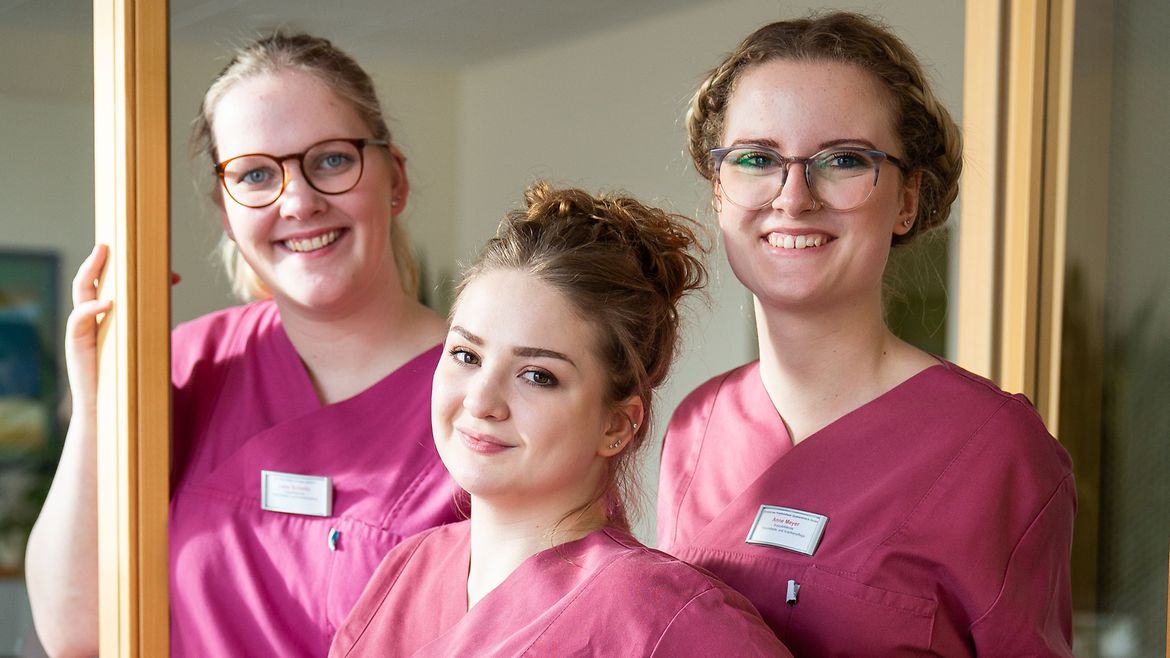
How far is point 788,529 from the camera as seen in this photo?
1.36 meters

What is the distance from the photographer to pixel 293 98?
162 centimetres

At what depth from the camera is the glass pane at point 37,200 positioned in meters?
1.61

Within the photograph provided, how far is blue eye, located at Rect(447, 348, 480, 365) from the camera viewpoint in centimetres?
130

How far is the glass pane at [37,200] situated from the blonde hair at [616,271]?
599 mm

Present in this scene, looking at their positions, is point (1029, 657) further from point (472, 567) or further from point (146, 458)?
point (146, 458)

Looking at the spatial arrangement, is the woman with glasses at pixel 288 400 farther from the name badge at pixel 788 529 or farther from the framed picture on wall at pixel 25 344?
the name badge at pixel 788 529

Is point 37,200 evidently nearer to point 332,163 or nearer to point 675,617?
point 332,163

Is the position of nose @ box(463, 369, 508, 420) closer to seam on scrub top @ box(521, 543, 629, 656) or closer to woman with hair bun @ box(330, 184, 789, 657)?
woman with hair bun @ box(330, 184, 789, 657)

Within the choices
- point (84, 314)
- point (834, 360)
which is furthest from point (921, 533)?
point (84, 314)

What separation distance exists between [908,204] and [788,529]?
409mm

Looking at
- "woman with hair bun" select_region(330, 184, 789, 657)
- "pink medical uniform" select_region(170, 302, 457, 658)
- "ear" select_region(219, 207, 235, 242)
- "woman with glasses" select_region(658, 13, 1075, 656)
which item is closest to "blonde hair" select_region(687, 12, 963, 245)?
"woman with glasses" select_region(658, 13, 1075, 656)

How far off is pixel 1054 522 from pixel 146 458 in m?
1.13

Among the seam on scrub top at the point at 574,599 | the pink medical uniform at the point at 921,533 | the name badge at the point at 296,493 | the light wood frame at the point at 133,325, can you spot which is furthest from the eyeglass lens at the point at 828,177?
the light wood frame at the point at 133,325

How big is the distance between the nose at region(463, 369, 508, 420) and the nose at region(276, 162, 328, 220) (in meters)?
0.47
